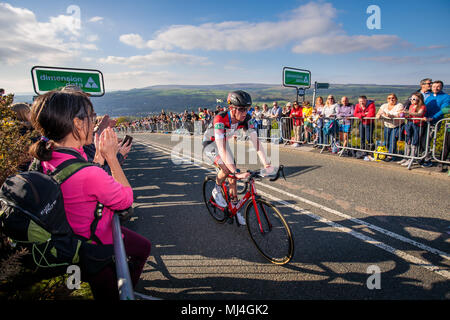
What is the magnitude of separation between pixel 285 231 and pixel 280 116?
10612 mm

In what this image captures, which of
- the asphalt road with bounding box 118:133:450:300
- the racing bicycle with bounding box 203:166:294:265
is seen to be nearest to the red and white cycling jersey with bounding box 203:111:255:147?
the racing bicycle with bounding box 203:166:294:265

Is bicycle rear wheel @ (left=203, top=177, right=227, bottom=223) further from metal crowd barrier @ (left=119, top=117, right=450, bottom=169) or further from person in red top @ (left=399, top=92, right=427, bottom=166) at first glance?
person in red top @ (left=399, top=92, right=427, bottom=166)

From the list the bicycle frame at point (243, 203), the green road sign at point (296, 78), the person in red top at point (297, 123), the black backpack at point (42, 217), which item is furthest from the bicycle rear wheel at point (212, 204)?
the green road sign at point (296, 78)

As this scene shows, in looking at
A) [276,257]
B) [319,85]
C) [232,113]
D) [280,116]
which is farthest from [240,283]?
[319,85]

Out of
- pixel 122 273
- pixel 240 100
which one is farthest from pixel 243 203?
pixel 122 273

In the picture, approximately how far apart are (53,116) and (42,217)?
66 cm

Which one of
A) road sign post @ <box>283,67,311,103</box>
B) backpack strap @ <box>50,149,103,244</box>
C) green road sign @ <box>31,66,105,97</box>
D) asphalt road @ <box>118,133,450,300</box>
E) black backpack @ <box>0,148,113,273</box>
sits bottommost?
asphalt road @ <box>118,133,450,300</box>

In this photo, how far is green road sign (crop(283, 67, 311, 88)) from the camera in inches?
577

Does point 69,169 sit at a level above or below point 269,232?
above

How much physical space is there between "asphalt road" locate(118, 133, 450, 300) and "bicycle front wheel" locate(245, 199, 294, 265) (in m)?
0.14

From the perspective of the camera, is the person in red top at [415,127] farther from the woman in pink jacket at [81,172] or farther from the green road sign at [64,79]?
the green road sign at [64,79]

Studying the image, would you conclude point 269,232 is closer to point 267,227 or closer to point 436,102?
point 267,227

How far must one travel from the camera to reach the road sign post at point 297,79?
48.1 ft

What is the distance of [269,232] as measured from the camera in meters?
3.30
